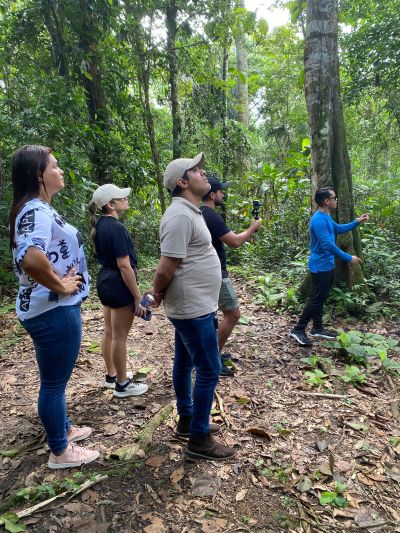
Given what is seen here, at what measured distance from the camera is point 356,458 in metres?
2.86

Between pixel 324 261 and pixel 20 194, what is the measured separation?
3717 mm

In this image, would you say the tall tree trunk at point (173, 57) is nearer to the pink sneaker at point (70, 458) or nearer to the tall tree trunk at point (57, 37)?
the tall tree trunk at point (57, 37)

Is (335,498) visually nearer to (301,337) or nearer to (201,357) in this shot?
(201,357)

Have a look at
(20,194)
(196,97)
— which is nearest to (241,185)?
(196,97)

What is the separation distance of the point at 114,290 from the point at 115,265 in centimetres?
22

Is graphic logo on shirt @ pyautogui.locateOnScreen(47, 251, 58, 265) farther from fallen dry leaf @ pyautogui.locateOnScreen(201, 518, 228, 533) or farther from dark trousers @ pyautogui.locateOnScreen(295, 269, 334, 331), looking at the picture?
dark trousers @ pyautogui.locateOnScreen(295, 269, 334, 331)

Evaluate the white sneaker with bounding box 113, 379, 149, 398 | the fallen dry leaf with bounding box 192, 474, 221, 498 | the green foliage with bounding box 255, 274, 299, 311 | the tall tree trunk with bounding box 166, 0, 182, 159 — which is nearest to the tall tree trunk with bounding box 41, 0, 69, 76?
the tall tree trunk with bounding box 166, 0, 182, 159

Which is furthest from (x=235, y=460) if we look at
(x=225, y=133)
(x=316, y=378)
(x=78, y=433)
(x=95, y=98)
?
(x=225, y=133)

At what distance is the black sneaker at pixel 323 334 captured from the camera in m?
5.01

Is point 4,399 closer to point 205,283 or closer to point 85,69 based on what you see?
point 205,283

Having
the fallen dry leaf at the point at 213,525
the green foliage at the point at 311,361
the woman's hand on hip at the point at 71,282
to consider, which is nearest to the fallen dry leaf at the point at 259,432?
the fallen dry leaf at the point at 213,525

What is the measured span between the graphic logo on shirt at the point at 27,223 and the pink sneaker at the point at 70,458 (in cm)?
155

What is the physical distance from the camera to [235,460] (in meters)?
2.79

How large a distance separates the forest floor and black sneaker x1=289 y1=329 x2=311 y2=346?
33 centimetres
